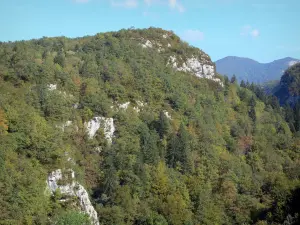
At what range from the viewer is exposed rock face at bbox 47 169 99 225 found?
1768 inches

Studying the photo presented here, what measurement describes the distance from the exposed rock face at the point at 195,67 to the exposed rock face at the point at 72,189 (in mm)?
51056

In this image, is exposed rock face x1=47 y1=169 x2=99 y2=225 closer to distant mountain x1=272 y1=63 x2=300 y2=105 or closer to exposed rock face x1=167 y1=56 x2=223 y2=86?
exposed rock face x1=167 y1=56 x2=223 y2=86

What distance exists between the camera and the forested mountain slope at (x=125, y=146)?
146 ft

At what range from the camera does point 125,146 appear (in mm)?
60969

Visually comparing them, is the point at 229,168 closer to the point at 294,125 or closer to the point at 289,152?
the point at 289,152

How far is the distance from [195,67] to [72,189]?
5869cm

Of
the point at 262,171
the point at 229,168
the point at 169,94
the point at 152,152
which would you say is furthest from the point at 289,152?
the point at 152,152

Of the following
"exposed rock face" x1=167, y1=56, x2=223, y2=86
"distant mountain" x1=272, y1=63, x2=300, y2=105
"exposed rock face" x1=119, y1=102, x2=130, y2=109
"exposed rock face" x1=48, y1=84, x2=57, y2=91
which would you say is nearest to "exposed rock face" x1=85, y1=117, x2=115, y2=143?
"exposed rock face" x1=119, y1=102, x2=130, y2=109

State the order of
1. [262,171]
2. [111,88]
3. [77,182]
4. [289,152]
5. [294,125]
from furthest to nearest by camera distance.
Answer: [294,125] → [289,152] → [262,171] → [111,88] → [77,182]

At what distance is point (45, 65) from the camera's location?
2279 inches

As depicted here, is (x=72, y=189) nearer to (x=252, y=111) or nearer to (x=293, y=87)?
(x=252, y=111)

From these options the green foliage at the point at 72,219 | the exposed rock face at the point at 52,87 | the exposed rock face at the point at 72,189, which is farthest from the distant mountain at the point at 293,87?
the green foliage at the point at 72,219

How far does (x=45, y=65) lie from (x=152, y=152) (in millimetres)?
24130

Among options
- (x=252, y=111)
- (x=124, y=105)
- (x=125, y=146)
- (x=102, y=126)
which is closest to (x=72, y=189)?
(x=125, y=146)
